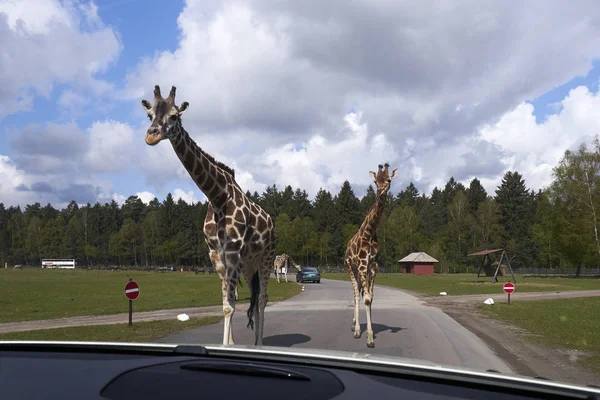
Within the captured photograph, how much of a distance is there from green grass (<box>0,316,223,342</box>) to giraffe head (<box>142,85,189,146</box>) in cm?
553

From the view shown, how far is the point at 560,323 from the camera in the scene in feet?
52.7

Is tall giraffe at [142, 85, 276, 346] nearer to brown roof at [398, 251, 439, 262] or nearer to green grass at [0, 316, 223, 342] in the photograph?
green grass at [0, 316, 223, 342]

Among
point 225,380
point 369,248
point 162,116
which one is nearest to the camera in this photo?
point 225,380

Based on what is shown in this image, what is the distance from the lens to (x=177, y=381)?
2.09 m

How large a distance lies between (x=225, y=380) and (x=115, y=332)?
12.2 m

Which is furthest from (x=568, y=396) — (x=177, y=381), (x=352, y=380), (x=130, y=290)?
(x=130, y=290)

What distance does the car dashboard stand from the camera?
190cm

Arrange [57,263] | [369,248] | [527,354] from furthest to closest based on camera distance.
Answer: [57,263] < [369,248] < [527,354]

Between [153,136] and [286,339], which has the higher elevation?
[153,136]

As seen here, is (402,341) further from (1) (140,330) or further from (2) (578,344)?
(1) (140,330)

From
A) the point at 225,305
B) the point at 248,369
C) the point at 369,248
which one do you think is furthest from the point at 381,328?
the point at 248,369

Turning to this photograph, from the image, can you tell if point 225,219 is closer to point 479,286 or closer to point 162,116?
point 162,116

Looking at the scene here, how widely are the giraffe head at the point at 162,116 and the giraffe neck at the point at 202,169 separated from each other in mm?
424

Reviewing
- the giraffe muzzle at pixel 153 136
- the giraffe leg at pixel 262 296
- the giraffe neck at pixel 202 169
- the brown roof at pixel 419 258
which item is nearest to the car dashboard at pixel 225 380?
the giraffe muzzle at pixel 153 136
